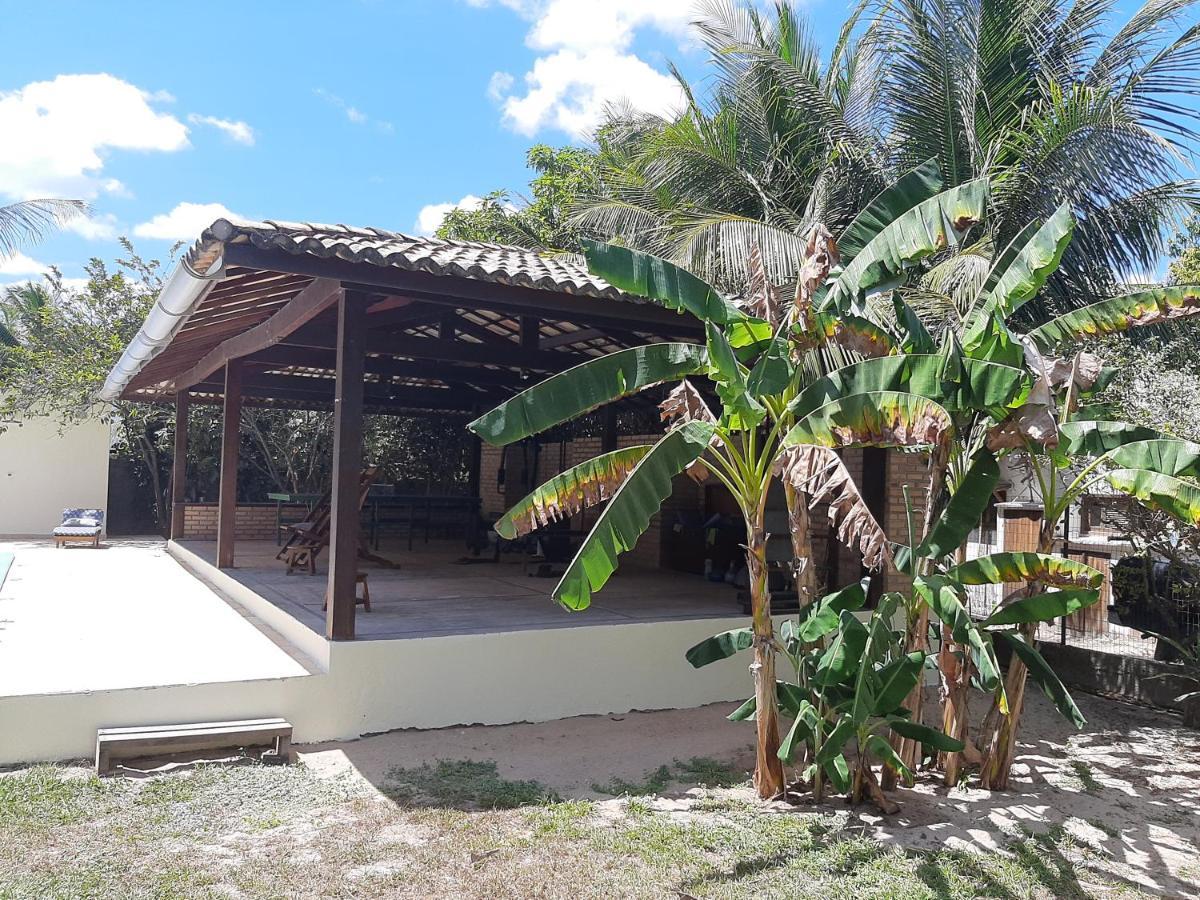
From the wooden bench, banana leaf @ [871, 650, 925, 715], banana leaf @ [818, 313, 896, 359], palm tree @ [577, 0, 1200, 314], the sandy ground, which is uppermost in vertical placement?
palm tree @ [577, 0, 1200, 314]

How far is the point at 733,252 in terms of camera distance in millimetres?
8336

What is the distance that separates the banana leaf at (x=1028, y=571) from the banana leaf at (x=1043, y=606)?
0.06 m

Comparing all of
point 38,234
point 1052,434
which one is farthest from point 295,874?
point 38,234

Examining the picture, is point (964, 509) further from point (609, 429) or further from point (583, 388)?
point (609, 429)

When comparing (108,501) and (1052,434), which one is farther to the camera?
(108,501)

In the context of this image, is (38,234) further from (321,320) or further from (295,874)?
(295,874)

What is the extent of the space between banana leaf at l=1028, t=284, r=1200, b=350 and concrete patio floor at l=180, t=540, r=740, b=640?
3.38 m

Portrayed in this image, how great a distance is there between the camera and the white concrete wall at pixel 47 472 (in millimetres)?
17208

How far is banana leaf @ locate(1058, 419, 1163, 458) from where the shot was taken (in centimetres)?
447

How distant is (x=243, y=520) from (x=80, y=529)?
91.9 inches

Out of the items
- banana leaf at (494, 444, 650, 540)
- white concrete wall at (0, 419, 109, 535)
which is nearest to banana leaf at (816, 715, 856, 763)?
banana leaf at (494, 444, 650, 540)

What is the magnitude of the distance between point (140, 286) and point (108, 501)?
13.9ft

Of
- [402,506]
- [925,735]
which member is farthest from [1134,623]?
[402,506]

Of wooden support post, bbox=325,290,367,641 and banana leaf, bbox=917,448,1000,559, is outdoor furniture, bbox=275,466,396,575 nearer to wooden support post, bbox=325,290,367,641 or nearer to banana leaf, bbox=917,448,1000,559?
wooden support post, bbox=325,290,367,641
